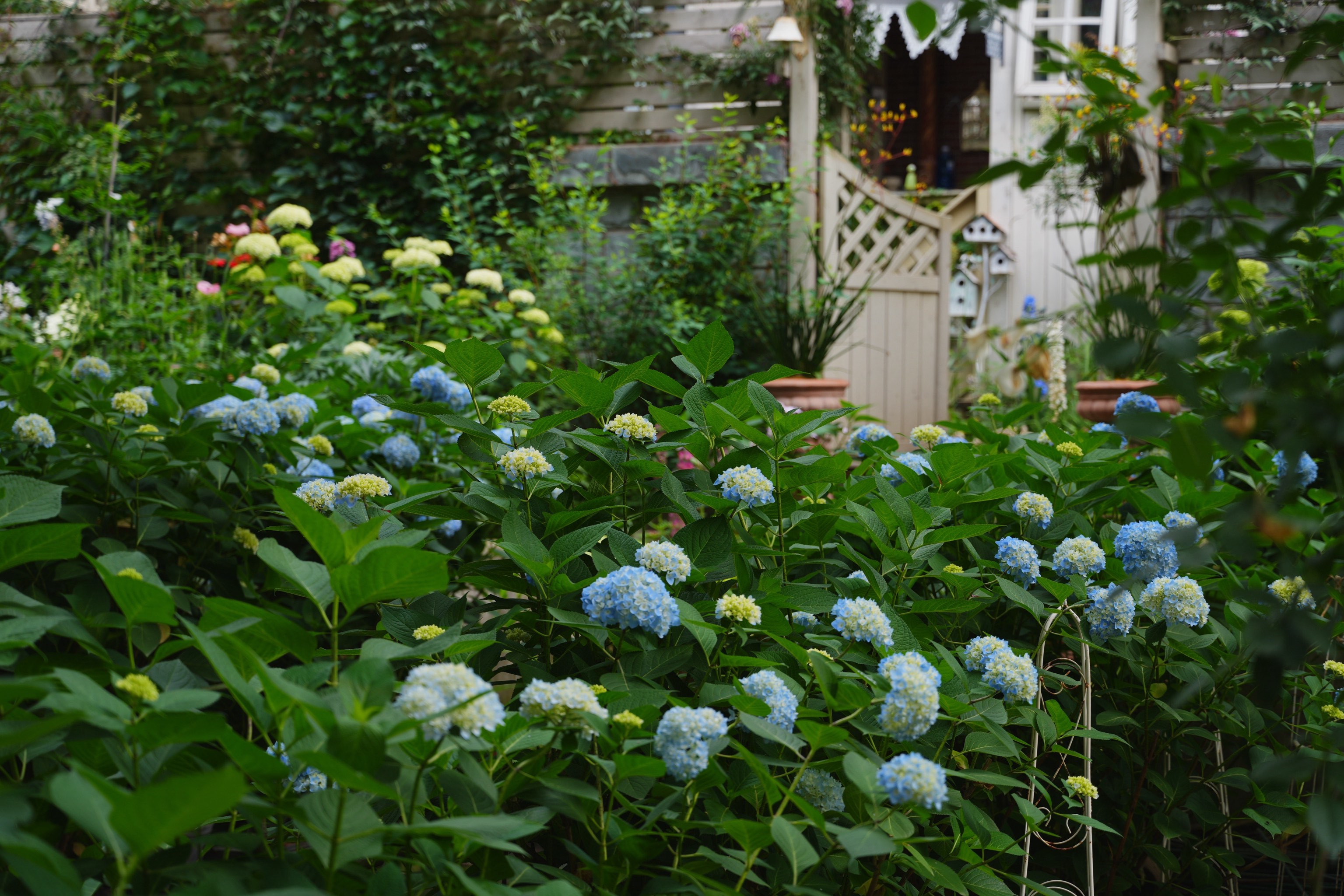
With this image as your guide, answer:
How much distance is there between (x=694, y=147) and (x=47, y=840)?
4.81 m

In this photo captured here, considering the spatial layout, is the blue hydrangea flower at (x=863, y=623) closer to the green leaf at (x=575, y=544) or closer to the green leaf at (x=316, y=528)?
A: the green leaf at (x=575, y=544)

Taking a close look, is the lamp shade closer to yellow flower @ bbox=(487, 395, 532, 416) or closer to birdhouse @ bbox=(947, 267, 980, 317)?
birdhouse @ bbox=(947, 267, 980, 317)

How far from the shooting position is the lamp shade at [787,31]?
446 cm

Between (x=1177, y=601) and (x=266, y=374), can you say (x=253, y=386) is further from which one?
(x=1177, y=601)

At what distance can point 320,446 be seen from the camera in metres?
1.48

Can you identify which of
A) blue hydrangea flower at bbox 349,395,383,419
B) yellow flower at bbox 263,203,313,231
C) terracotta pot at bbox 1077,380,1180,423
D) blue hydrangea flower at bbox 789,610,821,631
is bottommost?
terracotta pot at bbox 1077,380,1180,423

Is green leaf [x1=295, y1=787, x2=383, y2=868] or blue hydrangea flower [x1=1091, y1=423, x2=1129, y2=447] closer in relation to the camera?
green leaf [x1=295, y1=787, x2=383, y2=868]

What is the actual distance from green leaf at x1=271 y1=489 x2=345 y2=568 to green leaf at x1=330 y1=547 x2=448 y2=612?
44mm

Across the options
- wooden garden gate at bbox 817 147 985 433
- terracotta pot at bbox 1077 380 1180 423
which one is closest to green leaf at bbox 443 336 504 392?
terracotta pot at bbox 1077 380 1180 423

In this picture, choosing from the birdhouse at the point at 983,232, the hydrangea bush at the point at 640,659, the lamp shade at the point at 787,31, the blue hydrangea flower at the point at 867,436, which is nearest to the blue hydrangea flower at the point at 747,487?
the hydrangea bush at the point at 640,659

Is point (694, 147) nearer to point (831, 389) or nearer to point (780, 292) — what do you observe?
point (780, 292)

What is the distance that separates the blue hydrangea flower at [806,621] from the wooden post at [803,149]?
375 centimetres

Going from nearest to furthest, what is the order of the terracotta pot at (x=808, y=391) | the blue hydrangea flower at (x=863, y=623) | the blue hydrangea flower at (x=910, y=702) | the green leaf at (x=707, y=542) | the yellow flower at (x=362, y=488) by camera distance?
the blue hydrangea flower at (x=910, y=702) < the blue hydrangea flower at (x=863, y=623) < the green leaf at (x=707, y=542) < the yellow flower at (x=362, y=488) < the terracotta pot at (x=808, y=391)

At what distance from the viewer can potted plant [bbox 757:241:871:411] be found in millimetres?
3586
